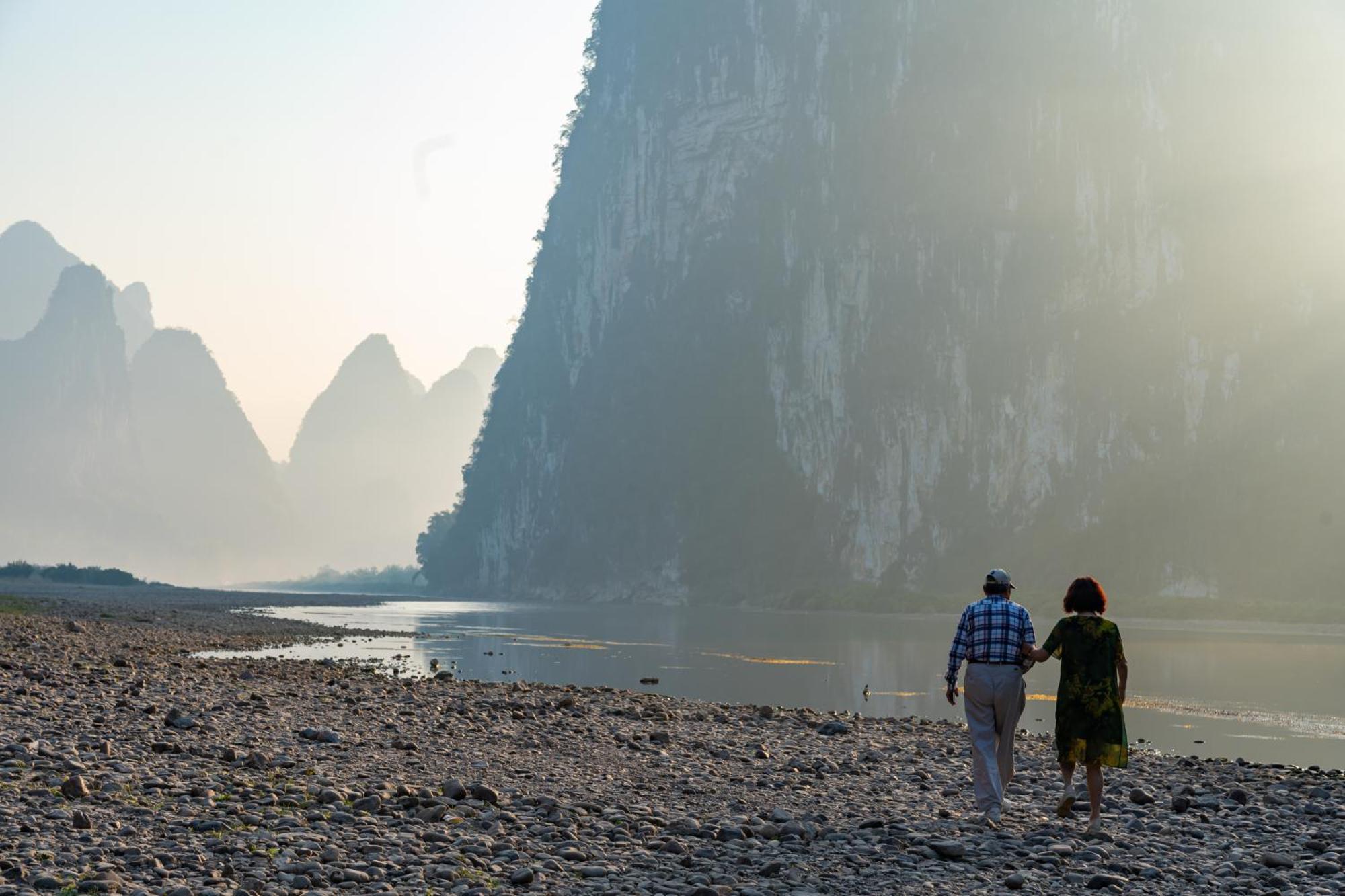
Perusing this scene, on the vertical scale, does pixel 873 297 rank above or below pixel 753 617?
above

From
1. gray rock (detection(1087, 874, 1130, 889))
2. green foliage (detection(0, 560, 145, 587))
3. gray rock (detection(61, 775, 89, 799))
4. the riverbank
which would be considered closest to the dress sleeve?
the riverbank

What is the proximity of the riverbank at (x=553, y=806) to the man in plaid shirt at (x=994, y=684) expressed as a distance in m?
0.46

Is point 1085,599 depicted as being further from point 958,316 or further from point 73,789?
point 958,316

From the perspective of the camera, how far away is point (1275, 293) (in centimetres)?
12144

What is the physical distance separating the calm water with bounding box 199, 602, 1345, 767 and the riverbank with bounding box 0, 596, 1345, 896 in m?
6.49

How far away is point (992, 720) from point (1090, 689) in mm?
972

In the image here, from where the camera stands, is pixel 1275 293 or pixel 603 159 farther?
pixel 603 159

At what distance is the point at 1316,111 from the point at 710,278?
66.4 m

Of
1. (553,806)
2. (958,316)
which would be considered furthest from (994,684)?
(958,316)

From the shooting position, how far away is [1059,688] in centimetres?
1252

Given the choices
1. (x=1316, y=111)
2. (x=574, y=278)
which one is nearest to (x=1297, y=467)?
(x=1316, y=111)

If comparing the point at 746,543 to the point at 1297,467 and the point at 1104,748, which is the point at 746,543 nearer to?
the point at 1297,467

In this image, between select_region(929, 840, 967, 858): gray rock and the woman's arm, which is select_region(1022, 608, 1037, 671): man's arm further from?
select_region(929, 840, 967, 858): gray rock

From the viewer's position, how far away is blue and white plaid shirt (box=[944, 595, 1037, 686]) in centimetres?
1262
